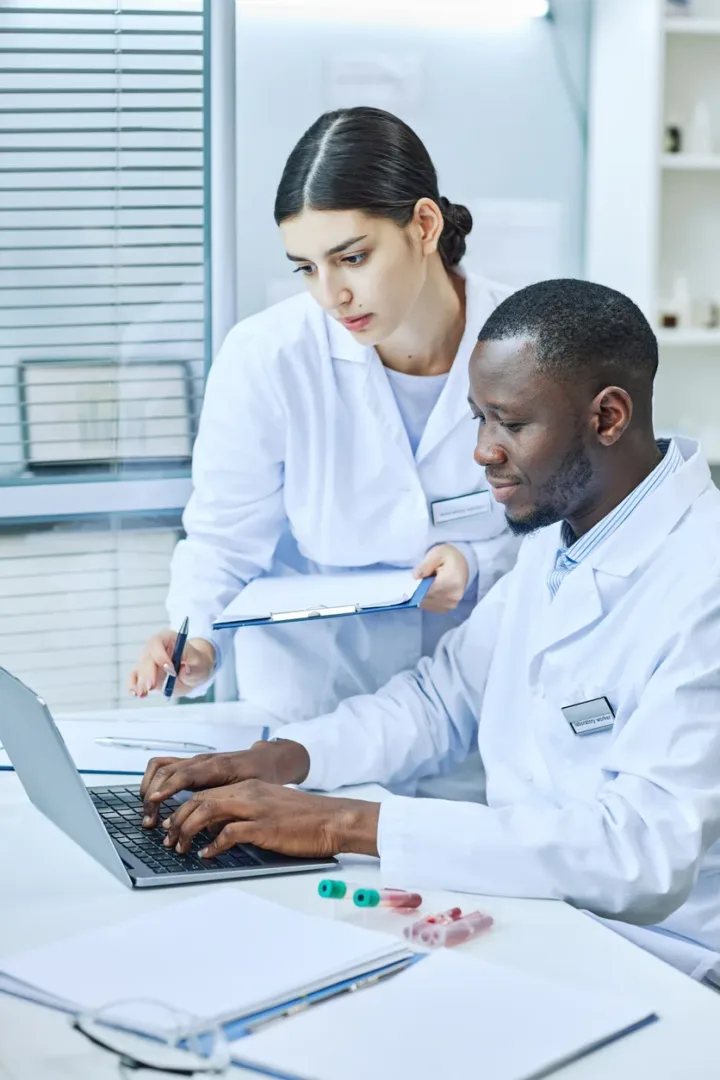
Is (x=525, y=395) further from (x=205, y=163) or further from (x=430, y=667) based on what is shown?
(x=205, y=163)

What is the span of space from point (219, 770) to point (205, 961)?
39cm

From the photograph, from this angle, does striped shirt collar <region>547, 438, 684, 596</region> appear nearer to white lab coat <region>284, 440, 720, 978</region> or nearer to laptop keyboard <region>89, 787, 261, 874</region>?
white lab coat <region>284, 440, 720, 978</region>

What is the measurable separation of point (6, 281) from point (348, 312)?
81 centimetres

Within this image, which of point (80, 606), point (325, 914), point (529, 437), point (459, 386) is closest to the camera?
point (325, 914)

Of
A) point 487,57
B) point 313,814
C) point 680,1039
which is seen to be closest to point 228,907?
point 313,814

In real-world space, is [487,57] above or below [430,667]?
above

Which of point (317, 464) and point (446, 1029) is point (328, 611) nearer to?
point (317, 464)

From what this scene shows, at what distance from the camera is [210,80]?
7.34 ft

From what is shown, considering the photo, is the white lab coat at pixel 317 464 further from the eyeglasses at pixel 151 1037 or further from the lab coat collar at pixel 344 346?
the eyeglasses at pixel 151 1037

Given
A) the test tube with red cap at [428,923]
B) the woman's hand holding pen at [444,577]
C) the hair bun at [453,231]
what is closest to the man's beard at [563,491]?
the woman's hand holding pen at [444,577]

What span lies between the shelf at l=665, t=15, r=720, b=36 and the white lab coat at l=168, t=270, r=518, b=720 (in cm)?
132

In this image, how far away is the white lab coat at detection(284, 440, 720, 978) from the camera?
3.65ft

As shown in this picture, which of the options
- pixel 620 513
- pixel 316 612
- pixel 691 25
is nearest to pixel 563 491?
pixel 620 513

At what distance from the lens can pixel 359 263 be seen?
1673 mm
